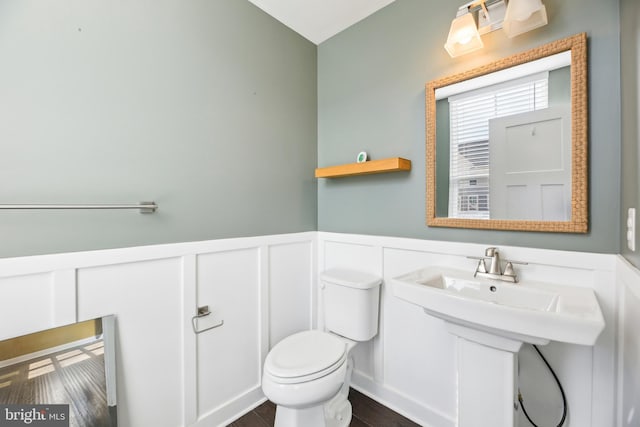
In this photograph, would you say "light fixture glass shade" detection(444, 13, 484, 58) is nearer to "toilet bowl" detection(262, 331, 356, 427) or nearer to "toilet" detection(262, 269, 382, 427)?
"toilet" detection(262, 269, 382, 427)

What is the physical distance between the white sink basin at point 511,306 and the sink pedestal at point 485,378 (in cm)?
8

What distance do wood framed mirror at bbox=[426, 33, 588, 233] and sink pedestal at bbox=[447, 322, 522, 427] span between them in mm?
539

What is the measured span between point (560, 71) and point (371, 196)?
1063 mm

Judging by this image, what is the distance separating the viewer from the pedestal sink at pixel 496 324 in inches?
33.9

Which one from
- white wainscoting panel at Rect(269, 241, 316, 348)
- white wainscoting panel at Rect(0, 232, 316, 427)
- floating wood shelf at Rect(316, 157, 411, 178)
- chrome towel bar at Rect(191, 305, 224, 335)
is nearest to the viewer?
white wainscoting panel at Rect(0, 232, 316, 427)

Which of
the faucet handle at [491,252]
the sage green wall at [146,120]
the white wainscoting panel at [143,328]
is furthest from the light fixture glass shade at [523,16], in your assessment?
the white wainscoting panel at [143,328]

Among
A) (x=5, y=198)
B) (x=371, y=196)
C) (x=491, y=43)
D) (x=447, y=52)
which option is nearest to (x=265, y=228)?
(x=371, y=196)

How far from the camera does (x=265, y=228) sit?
A: 177cm

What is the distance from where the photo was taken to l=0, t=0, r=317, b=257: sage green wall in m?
1.01

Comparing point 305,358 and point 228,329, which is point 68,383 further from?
point 305,358

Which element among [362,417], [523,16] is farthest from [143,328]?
[523,16]

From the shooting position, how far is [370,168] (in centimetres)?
165

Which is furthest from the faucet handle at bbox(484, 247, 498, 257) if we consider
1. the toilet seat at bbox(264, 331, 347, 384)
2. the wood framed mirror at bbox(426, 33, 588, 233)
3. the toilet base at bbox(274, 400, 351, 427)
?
the toilet base at bbox(274, 400, 351, 427)

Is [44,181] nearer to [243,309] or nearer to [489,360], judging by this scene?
[243,309]
